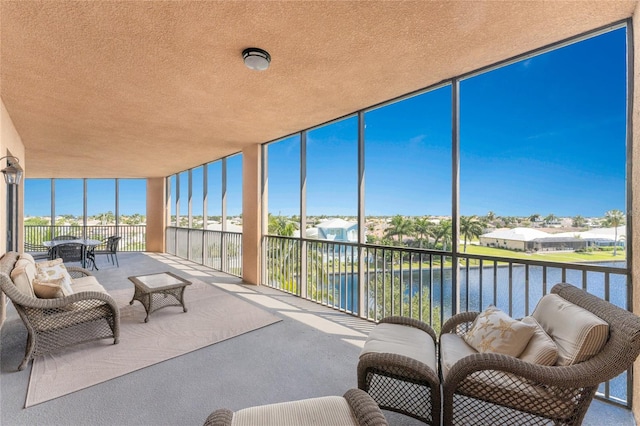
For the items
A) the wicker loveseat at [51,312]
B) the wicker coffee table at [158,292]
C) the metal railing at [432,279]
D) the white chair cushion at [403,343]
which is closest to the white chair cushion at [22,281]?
the wicker loveseat at [51,312]

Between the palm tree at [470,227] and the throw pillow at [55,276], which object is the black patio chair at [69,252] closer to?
the throw pillow at [55,276]

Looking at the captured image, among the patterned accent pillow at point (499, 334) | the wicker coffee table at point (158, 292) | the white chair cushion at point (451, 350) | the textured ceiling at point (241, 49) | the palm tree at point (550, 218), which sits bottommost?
the wicker coffee table at point (158, 292)

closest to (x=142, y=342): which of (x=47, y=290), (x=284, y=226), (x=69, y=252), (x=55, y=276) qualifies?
(x=47, y=290)

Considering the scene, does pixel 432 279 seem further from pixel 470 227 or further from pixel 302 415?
pixel 302 415

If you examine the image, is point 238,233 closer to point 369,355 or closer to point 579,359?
point 369,355

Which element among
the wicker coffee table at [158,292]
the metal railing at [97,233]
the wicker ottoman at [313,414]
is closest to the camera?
the wicker ottoman at [313,414]

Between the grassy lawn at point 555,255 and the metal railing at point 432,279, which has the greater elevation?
the grassy lawn at point 555,255

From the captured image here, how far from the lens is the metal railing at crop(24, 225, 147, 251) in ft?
33.1

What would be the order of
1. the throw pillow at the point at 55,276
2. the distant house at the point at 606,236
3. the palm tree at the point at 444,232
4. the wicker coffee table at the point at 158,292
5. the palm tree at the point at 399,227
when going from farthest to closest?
1. the palm tree at the point at 399,227
2. the wicker coffee table at the point at 158,292
3. the palm tree at the point at 444,232
4. the throw pillow at the point at 55,276
5. the distant house at the point at 606,236

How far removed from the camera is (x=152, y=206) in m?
10.3

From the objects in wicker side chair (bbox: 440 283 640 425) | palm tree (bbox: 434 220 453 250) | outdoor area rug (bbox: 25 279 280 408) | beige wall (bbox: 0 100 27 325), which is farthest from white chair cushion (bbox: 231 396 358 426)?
beige wall (bbox: 0 100 27 325)

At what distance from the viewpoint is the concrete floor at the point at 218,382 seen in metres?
1.82

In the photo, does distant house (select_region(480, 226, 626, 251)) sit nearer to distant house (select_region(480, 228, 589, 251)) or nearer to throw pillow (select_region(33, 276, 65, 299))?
distant house (select_region(480, 228, 589, 251))

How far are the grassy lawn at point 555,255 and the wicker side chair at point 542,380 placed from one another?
694mm
